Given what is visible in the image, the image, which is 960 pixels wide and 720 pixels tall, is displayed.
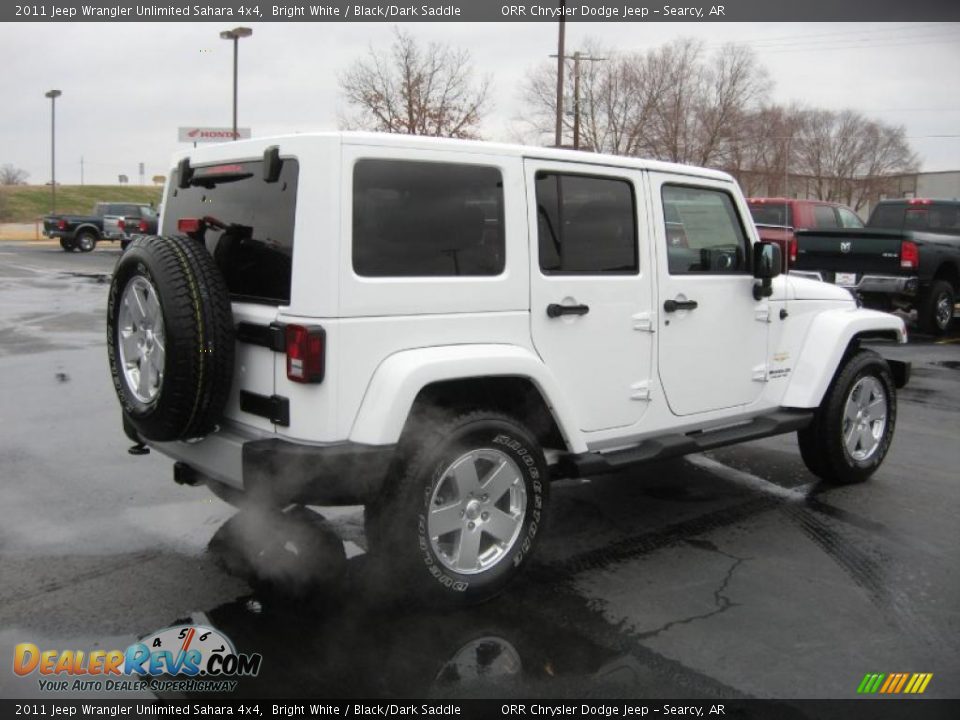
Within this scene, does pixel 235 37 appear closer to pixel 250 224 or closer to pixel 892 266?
pixel 892 266

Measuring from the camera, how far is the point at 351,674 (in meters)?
3.20

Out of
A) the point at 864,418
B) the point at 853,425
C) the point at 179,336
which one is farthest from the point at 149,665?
the point at 864,418

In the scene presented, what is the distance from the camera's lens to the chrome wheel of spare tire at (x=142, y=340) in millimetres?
3676

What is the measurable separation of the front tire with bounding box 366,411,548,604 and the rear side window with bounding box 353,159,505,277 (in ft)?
2.19

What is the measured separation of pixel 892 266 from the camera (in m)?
12.3

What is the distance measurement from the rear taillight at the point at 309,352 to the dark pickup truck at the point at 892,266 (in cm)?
1022

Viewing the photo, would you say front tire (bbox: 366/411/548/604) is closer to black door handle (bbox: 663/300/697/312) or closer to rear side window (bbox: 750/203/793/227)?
black door handle (bbox: 663/300/697/312)

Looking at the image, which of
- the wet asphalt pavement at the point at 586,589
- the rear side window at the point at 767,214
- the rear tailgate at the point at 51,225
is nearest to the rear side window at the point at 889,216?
the rear side window at the point at 767,214

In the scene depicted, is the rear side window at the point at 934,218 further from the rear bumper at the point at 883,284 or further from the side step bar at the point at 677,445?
the side step bar at the point at 677,445

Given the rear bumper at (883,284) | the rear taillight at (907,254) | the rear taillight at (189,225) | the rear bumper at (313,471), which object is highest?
the rear taillight at (907,254)

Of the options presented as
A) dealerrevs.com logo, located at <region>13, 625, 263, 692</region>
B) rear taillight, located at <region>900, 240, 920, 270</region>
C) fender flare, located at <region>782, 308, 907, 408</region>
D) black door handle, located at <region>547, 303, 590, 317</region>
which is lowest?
dealerrevs.com logo, located at <region>13, 625, 263, 692</region>

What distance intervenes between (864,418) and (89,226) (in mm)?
33495

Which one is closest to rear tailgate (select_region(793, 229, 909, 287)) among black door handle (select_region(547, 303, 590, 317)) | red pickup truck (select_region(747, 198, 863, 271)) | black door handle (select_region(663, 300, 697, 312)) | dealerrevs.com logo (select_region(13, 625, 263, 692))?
red pickup truck (select_region(747, 198, 863, 271))

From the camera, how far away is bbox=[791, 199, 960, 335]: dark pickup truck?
483 inches
